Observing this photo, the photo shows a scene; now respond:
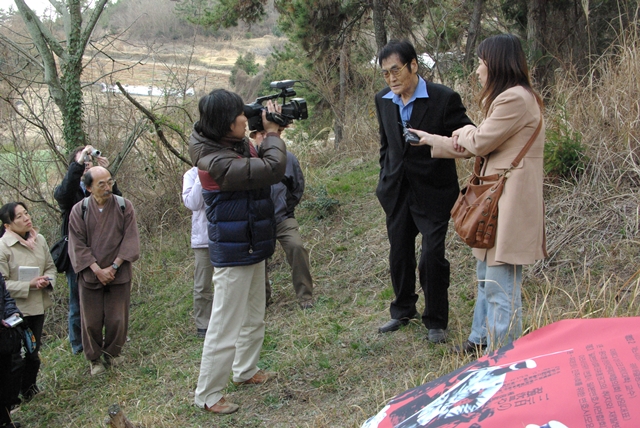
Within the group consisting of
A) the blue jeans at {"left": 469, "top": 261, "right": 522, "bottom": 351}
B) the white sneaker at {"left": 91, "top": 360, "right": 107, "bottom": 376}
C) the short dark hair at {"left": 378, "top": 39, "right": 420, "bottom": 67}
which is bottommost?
the white sneaker at {"left": 91, "top": 360, "right": 107, "bottom": 376}

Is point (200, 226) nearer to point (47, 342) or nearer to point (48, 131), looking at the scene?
point (47, 342)

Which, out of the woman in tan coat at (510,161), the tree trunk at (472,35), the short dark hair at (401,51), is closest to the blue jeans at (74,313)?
the short dark hair at (401,51)

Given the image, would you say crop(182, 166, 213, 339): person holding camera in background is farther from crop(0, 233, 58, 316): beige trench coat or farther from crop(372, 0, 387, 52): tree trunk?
crop(372, 0, 387, 52): tree trunk

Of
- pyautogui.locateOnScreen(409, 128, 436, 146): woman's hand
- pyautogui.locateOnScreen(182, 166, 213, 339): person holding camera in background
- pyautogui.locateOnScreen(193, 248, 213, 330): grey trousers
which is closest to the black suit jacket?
pyautogui.locateOnScreen(409, 128, 436, 146): woman's hand

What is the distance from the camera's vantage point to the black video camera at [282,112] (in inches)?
156

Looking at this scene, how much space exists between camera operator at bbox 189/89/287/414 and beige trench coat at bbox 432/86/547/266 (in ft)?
4.24

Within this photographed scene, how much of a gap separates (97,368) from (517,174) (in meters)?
4.13

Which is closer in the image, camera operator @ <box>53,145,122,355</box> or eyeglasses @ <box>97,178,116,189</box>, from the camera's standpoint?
eyeglasses @ <box>97,178,116,189</box>

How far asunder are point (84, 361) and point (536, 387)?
5.21 metres

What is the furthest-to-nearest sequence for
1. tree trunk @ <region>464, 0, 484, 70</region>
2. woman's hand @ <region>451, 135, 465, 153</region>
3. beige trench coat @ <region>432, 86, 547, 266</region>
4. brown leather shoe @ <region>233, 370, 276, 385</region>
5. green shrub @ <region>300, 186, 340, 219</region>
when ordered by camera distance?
tree trunk @ <region>464, 0, 484, 70</region> → green shrub @ <region>300, 186, 340, 219</region> → brown leather shoe @ <region>233, 370, 276, 385</region> → woman's hand @ <region>451, 135, 465, 153</region> → beige trench coat @ <region>432, 86, 547, 266</region>

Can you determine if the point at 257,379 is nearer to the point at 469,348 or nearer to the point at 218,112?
the point at 469,348

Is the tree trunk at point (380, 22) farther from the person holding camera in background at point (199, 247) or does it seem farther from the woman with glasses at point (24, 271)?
the woman with glasses at point (24, 271)

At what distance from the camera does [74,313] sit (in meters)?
6.00

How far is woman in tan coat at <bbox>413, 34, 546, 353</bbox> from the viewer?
3.21 m
